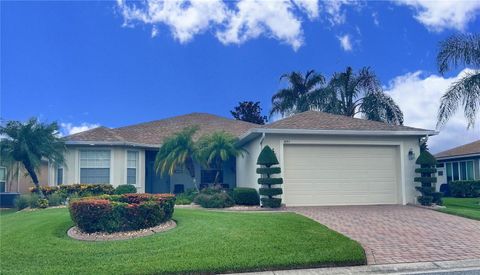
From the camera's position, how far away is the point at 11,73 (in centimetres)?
1551

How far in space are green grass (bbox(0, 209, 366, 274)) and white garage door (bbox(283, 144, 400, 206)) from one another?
5.02 m

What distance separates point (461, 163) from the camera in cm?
2533

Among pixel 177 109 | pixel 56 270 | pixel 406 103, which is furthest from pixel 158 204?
pixel 406 103

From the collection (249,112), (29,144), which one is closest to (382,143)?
(29,144)

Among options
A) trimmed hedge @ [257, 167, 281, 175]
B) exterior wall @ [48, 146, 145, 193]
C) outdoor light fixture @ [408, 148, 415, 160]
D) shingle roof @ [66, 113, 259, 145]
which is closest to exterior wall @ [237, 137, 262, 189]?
trimmed hedge @ [257, 167, 281, 175]

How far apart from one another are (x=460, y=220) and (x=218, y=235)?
762 centimetres

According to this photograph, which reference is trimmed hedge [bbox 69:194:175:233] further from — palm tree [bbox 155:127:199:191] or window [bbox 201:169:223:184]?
window [bbox 201:169:223:184]

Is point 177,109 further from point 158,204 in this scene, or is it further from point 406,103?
point 158,204

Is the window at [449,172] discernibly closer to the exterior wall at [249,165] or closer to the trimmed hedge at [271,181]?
the exterior wall at [249,165]

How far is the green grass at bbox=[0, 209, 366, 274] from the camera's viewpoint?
22.7ft

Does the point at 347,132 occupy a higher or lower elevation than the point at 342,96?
lower

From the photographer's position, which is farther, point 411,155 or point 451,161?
point 451,161

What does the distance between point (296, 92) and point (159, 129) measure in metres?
12.3

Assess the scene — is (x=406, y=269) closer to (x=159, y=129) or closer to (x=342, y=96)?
(x=159, y=129)
